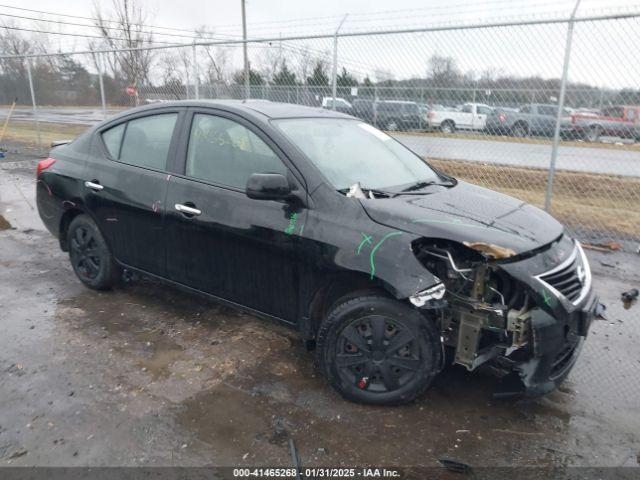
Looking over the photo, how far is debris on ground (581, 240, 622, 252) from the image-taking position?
20.1 feet

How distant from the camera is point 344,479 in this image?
8.22ft

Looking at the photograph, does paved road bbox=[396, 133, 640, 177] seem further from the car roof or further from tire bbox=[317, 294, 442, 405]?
tire bbox=[317, 294, 442, 405]

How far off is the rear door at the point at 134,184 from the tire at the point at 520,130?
5.63 m

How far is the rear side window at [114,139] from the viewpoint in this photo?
431 centimetres

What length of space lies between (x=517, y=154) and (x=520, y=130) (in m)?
1.04

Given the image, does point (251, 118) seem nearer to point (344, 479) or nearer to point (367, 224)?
point (367, 224)

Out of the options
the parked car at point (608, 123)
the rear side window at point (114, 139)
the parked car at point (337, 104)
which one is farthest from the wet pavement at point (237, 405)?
the parked car at point (337, 104)

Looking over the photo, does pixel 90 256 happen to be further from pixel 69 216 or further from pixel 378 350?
pixel 378 350

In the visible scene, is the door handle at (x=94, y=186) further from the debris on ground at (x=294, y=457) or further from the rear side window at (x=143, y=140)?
the debris on ground at (x=294, y=457)

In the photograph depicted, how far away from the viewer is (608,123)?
23.5ft

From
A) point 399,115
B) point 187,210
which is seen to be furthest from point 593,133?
point 187,210

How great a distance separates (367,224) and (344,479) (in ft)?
4.45

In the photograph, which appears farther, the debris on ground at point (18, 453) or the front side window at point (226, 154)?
the front side window at point (226, 154)

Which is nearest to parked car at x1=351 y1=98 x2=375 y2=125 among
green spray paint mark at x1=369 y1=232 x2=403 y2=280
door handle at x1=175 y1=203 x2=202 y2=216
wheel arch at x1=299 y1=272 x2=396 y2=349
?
door handle at x1=175 y1=203 x2=202 y2=216
